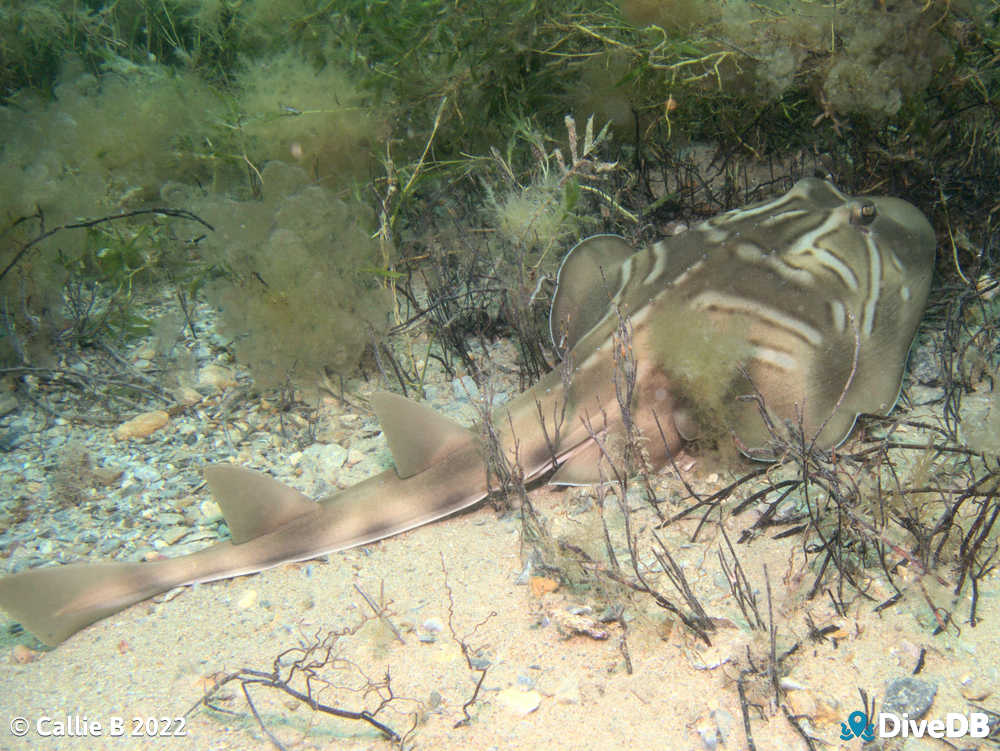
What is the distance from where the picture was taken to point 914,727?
2.02 m

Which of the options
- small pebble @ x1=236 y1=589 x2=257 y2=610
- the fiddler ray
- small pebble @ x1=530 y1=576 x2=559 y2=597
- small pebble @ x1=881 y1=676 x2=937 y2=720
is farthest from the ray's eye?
small pebble @ x1=236 y1=589 x2=257 y2=610

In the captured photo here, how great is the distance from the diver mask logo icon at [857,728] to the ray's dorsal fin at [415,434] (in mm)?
2127

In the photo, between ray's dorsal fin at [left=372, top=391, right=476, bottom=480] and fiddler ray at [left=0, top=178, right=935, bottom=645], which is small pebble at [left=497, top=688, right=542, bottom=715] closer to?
fiddler ray at [left=0, top=178, right=935, bottom=645]

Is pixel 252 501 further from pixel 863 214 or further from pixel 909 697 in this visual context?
pixel 863 214

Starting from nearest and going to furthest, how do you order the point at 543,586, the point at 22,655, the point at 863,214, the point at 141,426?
the point at 543,586, the point at 22,655, the point at 863,214, the point at 141,426

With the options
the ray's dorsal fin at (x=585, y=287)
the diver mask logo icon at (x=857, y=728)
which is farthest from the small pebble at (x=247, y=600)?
the diver mask logo icon at (x=857, y=728)

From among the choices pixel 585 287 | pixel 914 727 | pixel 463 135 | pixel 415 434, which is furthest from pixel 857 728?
pixel 463 135

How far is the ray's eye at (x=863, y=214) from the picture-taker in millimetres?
3404

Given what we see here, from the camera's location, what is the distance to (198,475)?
13.3 feet

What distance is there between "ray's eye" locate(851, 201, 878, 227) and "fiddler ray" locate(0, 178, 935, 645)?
1 cm

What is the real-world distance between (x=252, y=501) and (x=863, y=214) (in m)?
3.92

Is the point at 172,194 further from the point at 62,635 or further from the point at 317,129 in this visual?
the point at 62,635

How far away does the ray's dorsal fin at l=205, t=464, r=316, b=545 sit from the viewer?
319 cm

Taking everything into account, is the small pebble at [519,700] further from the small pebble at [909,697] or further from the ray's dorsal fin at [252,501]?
the ray's dorsal fin at [252,501]
